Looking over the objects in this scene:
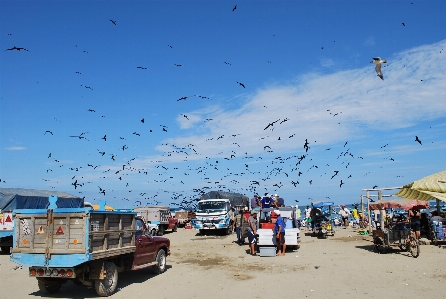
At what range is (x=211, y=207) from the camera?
28.2 m

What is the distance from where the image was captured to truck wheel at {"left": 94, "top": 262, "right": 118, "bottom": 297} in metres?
9.45

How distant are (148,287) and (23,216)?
3853 millimetres

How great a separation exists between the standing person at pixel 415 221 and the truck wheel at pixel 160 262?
10.3 meters

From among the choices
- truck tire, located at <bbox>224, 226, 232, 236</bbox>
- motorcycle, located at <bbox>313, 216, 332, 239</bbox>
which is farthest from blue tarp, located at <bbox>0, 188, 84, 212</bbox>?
motorcycle, located at <bbox>313, 216, 332, 239</bbox>

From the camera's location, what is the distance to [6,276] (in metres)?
12.5

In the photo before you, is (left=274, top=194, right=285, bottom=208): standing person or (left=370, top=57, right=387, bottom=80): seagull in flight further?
(left=274, top=194, right=285, bottom=208): standing person

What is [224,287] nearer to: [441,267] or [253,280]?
[253,280]

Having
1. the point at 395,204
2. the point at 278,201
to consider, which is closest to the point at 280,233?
the point at 395,204

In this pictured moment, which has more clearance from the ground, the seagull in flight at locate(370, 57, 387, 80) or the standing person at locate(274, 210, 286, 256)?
the seagull in flight at locate(370, 57, 387, 80)

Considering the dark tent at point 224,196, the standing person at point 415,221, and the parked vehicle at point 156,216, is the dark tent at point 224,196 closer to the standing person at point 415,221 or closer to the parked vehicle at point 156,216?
the parked vehicle at point 156,216

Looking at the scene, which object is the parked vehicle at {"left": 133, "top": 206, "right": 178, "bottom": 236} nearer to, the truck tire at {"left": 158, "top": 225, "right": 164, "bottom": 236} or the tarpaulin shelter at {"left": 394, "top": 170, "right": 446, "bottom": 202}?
the truck tire at {"left": 158, "top": 225, "right": 164, "bottom": 236}

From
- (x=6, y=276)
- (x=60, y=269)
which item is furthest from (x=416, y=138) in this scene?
(x=6, y=276)

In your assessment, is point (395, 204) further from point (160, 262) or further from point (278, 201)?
point (160, 262)

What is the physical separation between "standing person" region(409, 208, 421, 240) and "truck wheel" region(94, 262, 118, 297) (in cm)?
1217
